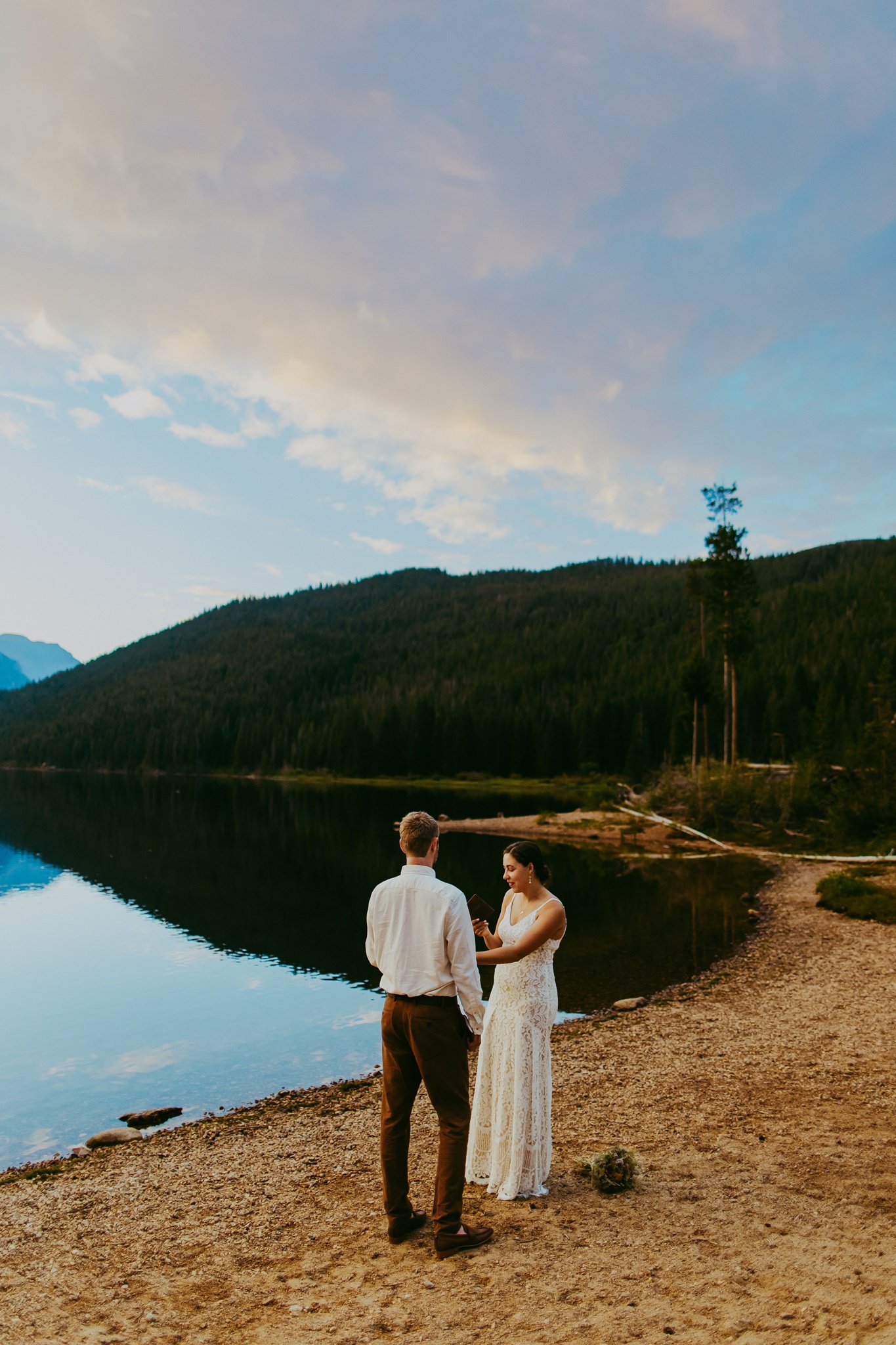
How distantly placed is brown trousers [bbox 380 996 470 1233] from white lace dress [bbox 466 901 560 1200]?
0.73 meters

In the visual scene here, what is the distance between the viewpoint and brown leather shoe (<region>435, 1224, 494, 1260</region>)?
6137 mm

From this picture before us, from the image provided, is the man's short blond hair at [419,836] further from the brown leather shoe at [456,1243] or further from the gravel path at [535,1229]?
the gravel path at [535,1229]

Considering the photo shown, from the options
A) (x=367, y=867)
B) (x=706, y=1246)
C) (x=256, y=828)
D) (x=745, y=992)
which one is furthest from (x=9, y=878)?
(x=706, y=1246)

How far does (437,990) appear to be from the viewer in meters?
6.02

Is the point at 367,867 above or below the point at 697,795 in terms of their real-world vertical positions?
below

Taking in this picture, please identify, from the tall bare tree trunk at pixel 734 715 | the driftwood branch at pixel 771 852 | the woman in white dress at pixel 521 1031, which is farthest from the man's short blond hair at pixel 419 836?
the tall bare tree trunk at pixel 734 715

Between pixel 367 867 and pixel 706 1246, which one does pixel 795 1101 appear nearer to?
pixel 706 1246

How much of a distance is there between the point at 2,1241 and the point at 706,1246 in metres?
5.82

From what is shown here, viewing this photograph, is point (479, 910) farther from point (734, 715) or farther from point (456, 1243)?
point (734, 715)

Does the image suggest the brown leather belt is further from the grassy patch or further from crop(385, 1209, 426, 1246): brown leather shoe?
the grassy patch

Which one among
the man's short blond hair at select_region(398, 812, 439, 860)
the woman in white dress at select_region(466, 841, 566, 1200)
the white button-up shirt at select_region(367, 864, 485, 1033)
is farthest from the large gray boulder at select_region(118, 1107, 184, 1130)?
the man's short blond hair at select_region(398, 812, 439, 860)

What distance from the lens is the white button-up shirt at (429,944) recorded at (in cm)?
602

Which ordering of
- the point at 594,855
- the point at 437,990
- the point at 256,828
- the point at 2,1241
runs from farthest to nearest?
the point at 256,828
the point at 594,855
the point at 2,1241
the point at 437,990

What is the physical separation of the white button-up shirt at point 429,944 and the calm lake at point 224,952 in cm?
813
